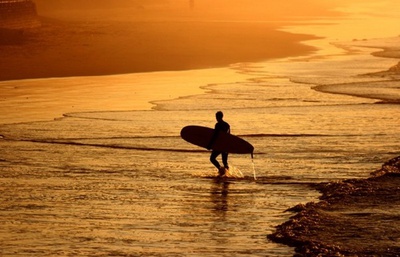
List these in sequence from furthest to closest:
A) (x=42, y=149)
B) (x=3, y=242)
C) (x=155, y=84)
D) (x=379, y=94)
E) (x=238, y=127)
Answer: (x=155, y=84) → (x=379, y=94) → (x=238, y=127) → (x=42, y=149) → (x=3, y=242)

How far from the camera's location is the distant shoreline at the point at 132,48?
53.9 m

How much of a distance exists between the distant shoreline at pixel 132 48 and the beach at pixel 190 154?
35 cm

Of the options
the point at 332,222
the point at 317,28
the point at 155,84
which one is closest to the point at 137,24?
the point at 317,28

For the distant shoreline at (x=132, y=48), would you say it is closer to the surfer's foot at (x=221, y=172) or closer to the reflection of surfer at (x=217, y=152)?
the reflection of surfer at (x=217, y=152)

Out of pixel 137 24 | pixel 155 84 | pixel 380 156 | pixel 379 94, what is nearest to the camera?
pixel 380 156

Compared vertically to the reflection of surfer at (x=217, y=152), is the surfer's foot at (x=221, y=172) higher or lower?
lower

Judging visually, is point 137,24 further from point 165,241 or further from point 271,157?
point 165,241

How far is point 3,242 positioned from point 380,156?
1144 centimetres

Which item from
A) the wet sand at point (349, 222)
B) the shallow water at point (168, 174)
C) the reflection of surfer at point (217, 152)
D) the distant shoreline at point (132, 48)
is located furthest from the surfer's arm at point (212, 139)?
the distant shoreline at point (132, 48)

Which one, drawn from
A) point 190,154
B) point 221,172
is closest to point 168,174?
point 221,172

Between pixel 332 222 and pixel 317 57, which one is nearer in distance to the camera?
pixel 332 222

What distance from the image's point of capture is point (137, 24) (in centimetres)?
8644

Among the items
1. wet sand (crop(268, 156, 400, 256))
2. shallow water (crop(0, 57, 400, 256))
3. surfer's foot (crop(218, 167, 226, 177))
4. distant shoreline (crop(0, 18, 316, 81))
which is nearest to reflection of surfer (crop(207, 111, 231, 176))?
surfer's foot (crop(218, 167, 226, 177))

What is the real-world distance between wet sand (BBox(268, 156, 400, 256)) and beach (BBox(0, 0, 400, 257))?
→ 4 centimetres
